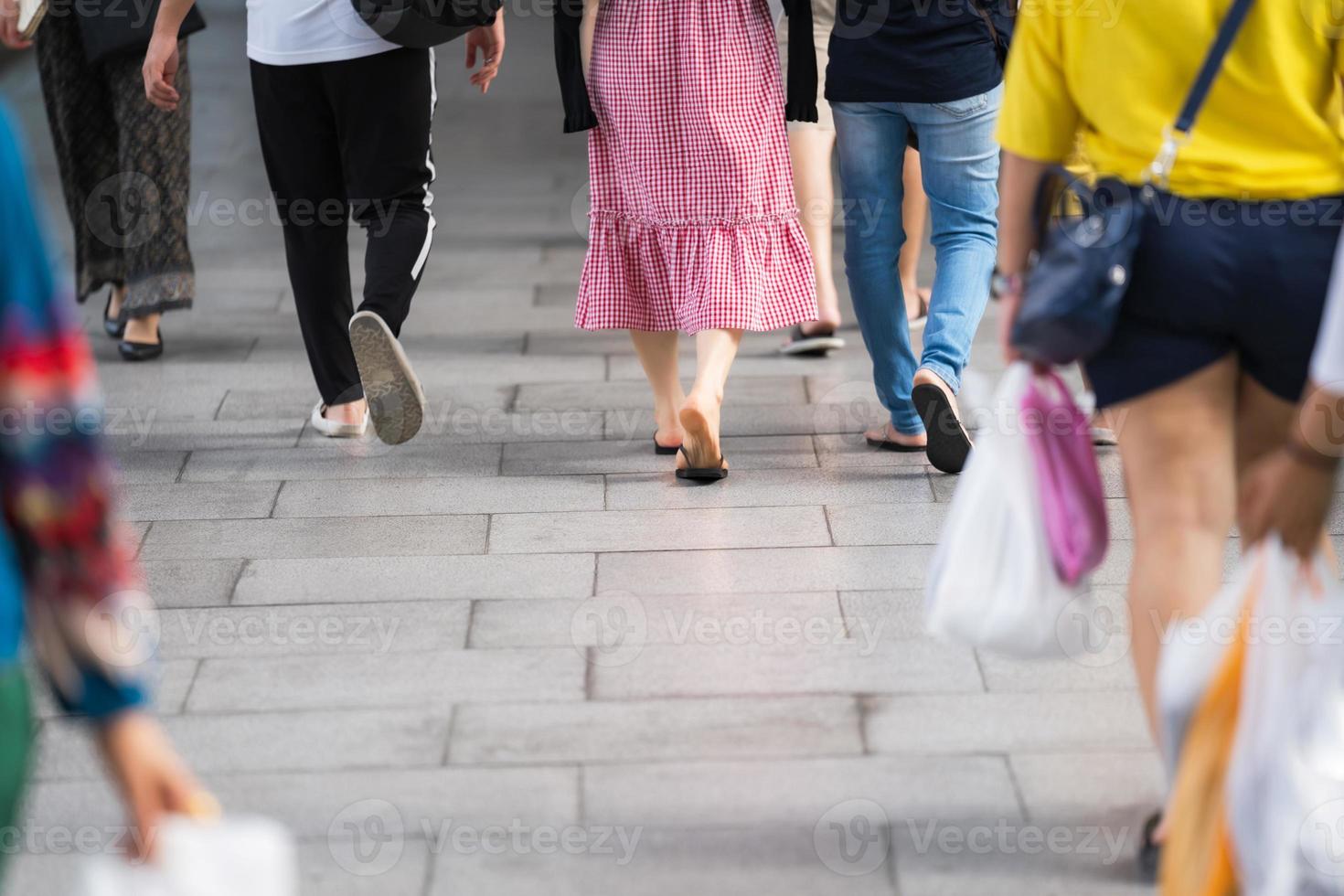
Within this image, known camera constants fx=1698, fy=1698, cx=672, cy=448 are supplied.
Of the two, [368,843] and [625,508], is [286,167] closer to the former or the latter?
[625,508]

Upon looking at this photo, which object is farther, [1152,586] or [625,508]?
[625,508]

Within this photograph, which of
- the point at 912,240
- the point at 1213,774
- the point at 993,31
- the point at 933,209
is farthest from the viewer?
the point at 912,240

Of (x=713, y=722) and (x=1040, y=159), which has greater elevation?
(x=1040, y=159)

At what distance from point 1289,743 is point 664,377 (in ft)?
8.81

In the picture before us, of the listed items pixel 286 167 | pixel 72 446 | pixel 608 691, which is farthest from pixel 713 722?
pixel 286 167

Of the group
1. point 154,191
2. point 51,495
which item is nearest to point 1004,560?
point 51,495

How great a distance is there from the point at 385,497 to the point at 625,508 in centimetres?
61

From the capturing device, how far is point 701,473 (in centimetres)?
425

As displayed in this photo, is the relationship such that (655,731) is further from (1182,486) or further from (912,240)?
(912,240)

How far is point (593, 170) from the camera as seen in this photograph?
431 centimetres

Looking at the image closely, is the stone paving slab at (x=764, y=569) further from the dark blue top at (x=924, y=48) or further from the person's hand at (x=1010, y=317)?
the person's hand at (x=1010, y=317)

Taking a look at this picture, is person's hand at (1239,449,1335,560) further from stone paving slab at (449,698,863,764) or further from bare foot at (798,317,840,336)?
bare foot at (798,317,840,336)

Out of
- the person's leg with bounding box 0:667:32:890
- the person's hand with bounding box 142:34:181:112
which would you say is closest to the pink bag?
the person's leg with bounding box 0:667:32:890

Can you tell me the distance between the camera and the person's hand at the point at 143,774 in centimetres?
148
